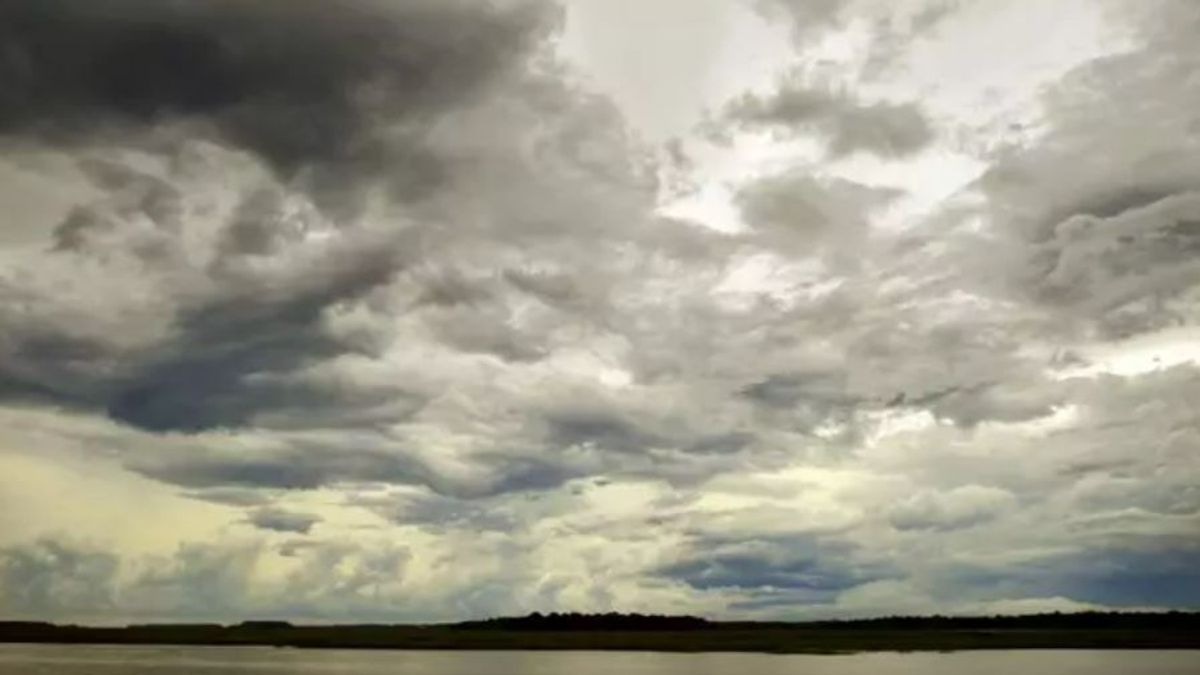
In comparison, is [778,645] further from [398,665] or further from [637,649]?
[398,665]

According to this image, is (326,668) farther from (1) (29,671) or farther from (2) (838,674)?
(2) (838,674)

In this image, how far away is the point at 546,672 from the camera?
87562 mm

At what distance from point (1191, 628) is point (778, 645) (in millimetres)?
84234

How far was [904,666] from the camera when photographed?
95.7m

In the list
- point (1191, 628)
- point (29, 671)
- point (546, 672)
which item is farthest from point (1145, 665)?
point (1191, 628)

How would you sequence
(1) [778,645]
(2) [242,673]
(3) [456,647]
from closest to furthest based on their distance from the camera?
1. (2) [242,673]
2. (1) [778,645]
3. (3) [456,647]

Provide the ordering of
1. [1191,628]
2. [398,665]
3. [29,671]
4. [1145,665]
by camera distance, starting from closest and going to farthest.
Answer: [29,671] < [1145,665] < [398,665] < [1191,628]

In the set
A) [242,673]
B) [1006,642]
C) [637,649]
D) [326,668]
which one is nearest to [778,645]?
[637,649]

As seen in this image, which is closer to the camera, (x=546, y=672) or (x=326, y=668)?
(x=546, y=672)

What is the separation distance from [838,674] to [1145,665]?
3008 cm

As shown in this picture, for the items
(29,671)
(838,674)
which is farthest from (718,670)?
(29,671)

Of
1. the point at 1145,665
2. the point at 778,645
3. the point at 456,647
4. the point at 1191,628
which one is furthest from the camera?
the point at 1191,628

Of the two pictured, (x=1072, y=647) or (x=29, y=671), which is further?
(x=1072, y=647)

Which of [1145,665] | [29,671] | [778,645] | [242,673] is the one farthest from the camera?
[778,645]
